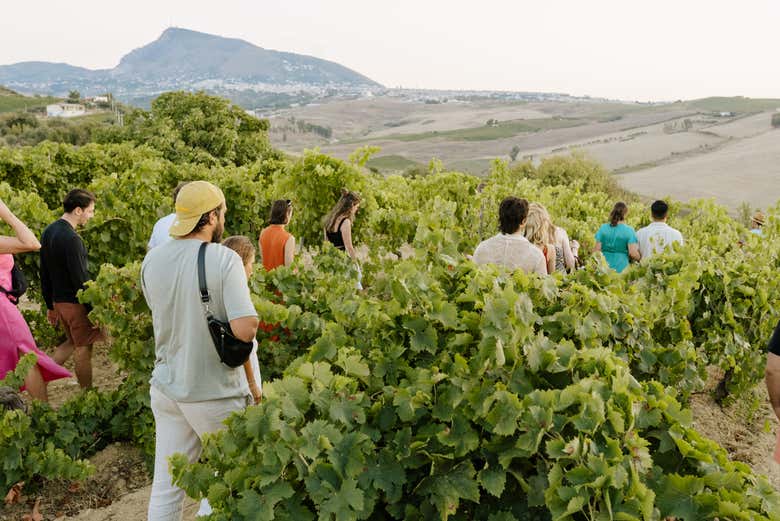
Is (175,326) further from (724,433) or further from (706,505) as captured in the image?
(724,433)

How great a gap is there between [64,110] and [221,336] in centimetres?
9370

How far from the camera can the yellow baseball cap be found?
8.92 feet

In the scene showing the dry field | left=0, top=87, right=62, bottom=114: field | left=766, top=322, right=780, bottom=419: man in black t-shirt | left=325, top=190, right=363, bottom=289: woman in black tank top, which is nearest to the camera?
left=766, top=322, right=780, bottom=419: man in black t-shirt

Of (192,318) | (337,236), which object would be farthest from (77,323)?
(192,318)

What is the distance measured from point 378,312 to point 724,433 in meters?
4.74

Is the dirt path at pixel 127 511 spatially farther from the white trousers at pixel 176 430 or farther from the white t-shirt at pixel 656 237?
the white t-shirt at pixel 656 237

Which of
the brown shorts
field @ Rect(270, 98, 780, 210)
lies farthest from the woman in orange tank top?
field @ Rect(270, 98, 780, 210)

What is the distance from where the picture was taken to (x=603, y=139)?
10250 centimetres

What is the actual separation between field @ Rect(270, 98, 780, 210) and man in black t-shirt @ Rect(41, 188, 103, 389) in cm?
2631

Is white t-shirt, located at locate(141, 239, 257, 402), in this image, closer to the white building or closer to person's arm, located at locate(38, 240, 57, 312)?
person's arm, located at locate(38, 240, 57, 312)

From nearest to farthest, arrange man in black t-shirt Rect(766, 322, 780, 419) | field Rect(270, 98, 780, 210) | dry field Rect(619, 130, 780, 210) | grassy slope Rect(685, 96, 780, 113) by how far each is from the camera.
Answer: man in black t-shirt Rect(766, 322, 780, 419) < dry field Rect(619, 130, 780, 210) < field Rect(270, 98, 780, 210) < grassy slope Rect(685, 96, 780, 113)

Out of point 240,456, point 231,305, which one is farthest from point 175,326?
point 240,456

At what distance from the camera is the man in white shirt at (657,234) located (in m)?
6.34

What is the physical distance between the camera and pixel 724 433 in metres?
5.62
